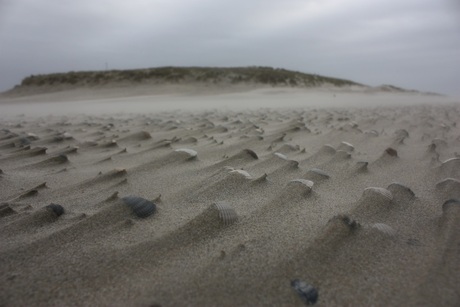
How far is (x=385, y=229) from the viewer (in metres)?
1.25

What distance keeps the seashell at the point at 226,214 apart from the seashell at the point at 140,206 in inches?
11.0

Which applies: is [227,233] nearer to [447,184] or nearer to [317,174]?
[317,174]

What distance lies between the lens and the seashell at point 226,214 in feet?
4.33

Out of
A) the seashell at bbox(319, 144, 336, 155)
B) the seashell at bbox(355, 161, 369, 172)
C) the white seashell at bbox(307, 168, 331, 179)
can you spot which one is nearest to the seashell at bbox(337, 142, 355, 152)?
the seashell at bbox(319, 144, 336, 155)

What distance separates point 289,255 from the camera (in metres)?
1.10

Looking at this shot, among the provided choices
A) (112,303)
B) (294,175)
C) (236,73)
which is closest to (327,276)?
(112,303)

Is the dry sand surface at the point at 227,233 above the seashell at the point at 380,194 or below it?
below

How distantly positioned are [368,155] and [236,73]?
20542mm

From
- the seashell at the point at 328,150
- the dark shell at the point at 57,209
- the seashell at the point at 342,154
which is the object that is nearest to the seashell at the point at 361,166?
the seashell at the point at 342,154

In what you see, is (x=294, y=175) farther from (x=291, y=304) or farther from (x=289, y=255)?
(x=291, y=304)

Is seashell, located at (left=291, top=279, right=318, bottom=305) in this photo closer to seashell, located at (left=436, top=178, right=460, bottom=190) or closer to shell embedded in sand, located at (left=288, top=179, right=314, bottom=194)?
shell embedded in sand, located at (left=288, top=179, right=314, bottom=194)

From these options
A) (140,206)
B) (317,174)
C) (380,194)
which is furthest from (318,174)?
(140,206)

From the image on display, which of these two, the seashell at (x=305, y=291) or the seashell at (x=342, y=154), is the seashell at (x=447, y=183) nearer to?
the seashell at (x=342, y=154)

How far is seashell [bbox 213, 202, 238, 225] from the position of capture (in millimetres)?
1319
